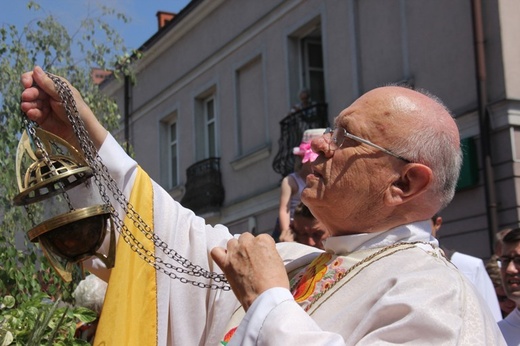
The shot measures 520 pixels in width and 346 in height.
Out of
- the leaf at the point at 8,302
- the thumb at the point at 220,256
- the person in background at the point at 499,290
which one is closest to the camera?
the thumb at the point at 220,256

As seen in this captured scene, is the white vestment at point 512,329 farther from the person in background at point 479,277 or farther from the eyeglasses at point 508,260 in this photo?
the person in background at point 479,277

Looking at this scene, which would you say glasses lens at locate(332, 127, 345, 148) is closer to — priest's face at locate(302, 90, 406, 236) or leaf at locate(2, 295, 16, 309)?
priest's face at locate(302, 90, 406, 236)

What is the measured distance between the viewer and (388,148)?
2.44 meters

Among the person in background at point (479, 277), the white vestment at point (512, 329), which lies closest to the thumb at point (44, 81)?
the white vestment at point (512, 329)

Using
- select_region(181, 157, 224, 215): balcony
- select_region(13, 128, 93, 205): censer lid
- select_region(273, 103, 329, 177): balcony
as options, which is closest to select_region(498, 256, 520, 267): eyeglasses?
select_region(13, 128, 93, 205): censer lid

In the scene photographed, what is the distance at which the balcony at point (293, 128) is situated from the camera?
13258 mm

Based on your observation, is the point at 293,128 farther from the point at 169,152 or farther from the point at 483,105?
the point at 169,152

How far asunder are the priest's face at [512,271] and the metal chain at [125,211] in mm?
2452

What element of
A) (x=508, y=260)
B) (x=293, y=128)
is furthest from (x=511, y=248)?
(x=293, y=128)

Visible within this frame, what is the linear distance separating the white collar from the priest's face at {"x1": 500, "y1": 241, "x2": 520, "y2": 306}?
7.82ft

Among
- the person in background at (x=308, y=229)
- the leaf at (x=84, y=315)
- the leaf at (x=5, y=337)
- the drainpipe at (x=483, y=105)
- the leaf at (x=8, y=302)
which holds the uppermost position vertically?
the drainpipe at (x=483, y=105)

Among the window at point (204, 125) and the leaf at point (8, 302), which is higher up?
the window at point (204, 125)

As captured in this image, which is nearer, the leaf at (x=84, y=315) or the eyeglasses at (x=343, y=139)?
the eyeglasses at (x=343, y=139)

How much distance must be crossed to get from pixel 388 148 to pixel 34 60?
495 cm
